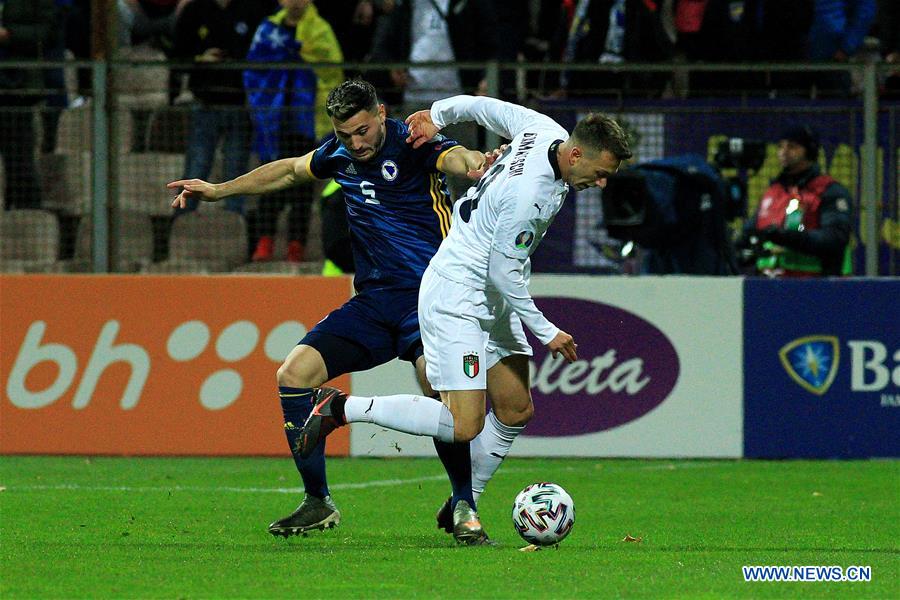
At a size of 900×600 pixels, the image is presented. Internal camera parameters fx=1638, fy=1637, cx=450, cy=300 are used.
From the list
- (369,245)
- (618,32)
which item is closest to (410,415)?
(369,245)

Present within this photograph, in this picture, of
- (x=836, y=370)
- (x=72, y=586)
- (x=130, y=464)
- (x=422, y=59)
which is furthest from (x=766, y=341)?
(x=72, y=586)

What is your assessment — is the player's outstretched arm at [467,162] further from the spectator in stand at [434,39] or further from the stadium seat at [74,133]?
the stadium seat at [74,133]

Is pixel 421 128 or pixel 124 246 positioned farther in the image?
pixel 124 246

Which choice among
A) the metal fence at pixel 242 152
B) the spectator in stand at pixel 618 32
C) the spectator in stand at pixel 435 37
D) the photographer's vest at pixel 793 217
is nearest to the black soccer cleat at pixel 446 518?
the metal fence at pixel 242 152

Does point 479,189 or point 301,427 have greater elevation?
point 479,189

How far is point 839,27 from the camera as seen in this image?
13.6 m

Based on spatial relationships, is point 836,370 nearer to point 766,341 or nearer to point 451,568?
point 766,341

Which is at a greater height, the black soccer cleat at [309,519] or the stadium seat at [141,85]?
the stadium seat at [141,85]

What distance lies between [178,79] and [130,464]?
3238 millimetres

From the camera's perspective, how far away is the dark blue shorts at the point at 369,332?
25.1 ft

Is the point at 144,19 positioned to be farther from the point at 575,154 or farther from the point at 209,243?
the point at 575,154

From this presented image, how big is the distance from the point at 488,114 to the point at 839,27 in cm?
696

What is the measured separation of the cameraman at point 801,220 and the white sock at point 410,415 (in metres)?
5.19

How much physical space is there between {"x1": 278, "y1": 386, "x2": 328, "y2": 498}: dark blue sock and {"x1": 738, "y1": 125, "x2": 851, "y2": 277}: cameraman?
17.1 feet
